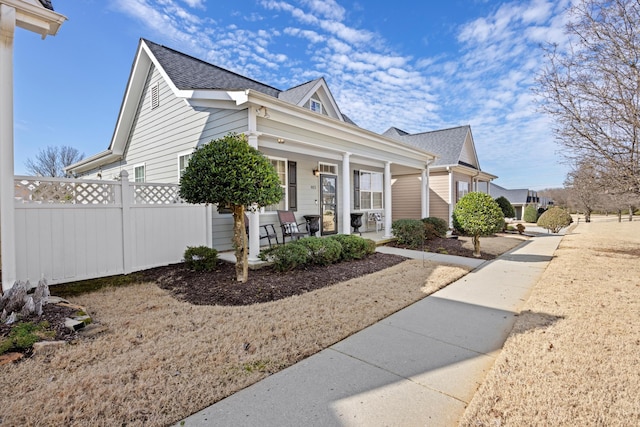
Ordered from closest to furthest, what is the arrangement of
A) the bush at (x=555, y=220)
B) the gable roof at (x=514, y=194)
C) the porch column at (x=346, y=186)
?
the porch column at (x=346, y=186), the bush at (x=555, y=220), the gable roof at (x=514, y=194)

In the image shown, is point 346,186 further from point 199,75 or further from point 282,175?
point 199,75

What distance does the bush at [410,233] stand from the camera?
9680mm

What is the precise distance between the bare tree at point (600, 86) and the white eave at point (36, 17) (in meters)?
10.00

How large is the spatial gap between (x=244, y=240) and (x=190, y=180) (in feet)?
4.47

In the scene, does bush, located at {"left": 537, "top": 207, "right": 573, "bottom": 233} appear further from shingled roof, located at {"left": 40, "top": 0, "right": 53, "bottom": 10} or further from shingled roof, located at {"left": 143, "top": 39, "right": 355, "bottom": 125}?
shingled roof, located at {"left": 40, "top": 0, "right": 53, "bottom": 10}

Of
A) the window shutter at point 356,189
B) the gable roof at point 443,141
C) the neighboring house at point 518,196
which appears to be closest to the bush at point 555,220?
the gable roof at point 443,141

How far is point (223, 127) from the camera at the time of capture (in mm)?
6988

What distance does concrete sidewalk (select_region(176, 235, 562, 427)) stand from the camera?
2023 millimetres

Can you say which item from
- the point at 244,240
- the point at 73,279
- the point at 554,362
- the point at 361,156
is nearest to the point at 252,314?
the point at 244,240

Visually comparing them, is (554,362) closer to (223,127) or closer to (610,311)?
(610,311)

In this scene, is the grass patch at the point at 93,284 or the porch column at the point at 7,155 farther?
the grass patch at the point at 93,284

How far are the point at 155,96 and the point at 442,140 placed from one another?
48.7 feet

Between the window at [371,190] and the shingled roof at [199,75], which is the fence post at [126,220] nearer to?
the shingled roof at [199,75]

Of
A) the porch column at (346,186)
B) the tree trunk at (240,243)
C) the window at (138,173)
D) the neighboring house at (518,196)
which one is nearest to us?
the tree trunk at (240,243)
